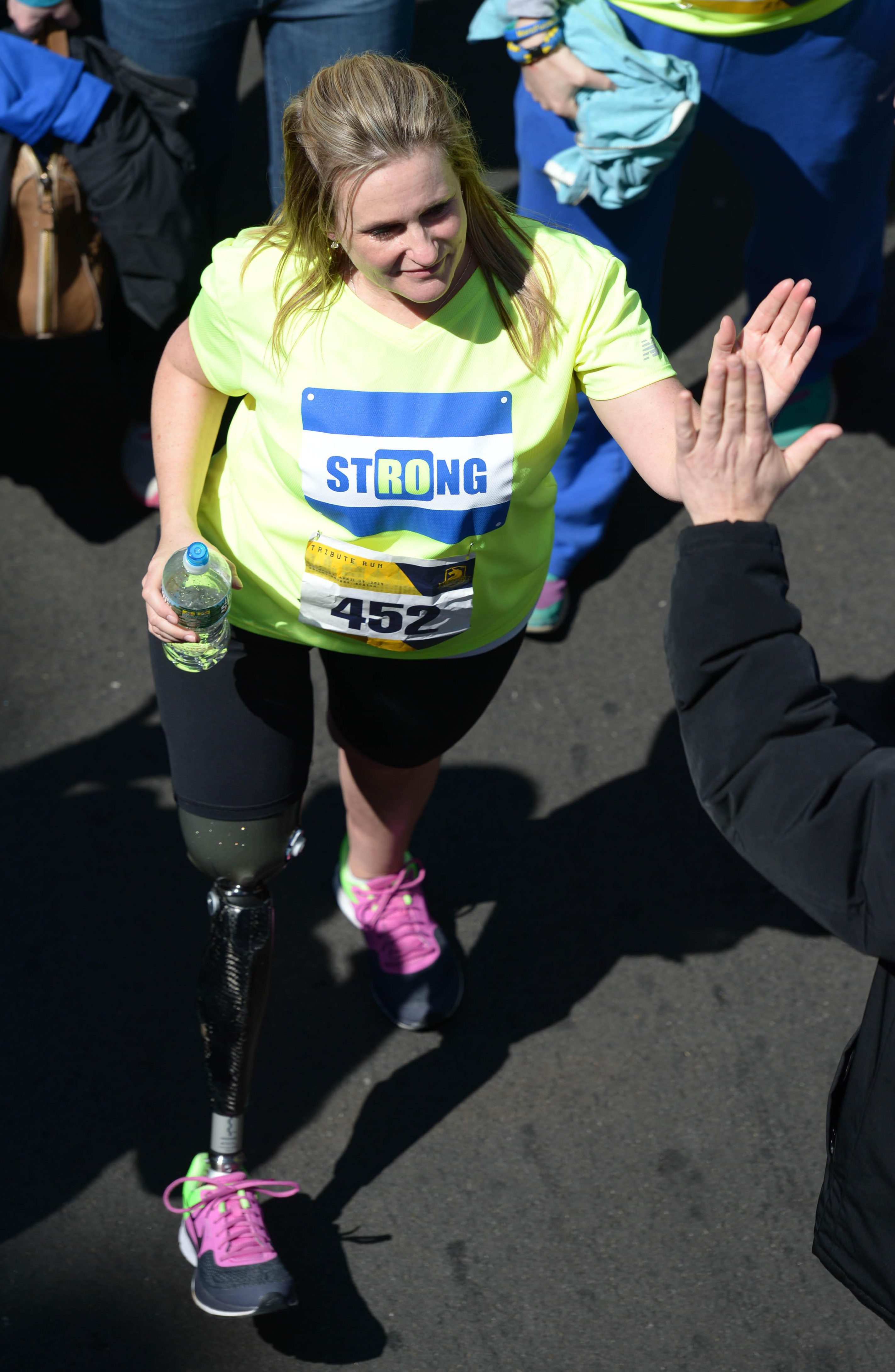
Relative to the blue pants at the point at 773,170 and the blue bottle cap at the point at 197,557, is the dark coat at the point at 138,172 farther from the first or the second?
the blue bottle cap at the point at 197,557

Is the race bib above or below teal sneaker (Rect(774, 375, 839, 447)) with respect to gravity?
above

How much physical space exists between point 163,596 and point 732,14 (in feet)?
5.88

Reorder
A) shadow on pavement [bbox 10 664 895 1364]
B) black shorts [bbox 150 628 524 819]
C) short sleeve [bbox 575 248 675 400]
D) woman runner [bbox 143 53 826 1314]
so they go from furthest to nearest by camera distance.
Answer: shadow on pavement [bbox 10 664 895 1364] → black shorts [bbox 150 628 524 819] → short sleeve [bbox 575 248 675 400] → woman runner [bbox 143 53 826 1314]

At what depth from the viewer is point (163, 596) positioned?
6.52 ft

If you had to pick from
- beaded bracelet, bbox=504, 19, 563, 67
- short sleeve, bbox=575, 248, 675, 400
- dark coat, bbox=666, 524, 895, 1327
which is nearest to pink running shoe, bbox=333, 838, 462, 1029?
short sleeve, bbox=575, 248, 675, 400

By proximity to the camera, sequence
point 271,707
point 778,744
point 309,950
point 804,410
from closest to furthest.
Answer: point 778,744
point 271,707
point 309,950
point 804,410

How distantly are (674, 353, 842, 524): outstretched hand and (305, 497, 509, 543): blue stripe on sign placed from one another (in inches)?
20.4

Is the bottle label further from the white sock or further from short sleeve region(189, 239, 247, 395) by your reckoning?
the white sock

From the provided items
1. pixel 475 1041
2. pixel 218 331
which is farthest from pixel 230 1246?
pixel 218 331

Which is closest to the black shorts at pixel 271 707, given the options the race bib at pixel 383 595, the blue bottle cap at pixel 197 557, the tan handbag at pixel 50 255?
the race bib at pixel 383 595

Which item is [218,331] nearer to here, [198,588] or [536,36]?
[198,588]

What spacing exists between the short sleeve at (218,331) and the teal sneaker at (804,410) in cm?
218

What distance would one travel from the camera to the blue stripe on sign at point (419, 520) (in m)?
1.95

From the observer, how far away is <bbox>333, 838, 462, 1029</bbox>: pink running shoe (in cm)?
287
